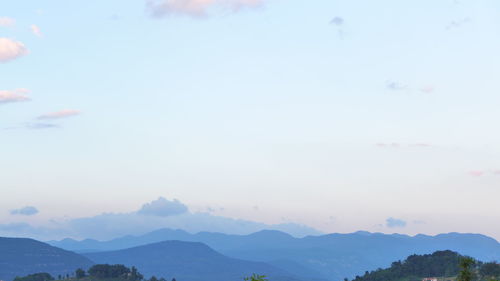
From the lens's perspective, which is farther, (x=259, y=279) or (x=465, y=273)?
(x=465, y=273)

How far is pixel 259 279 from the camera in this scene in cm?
11225

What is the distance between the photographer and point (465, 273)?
142875 millimetres

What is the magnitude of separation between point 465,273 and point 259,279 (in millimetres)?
49829
